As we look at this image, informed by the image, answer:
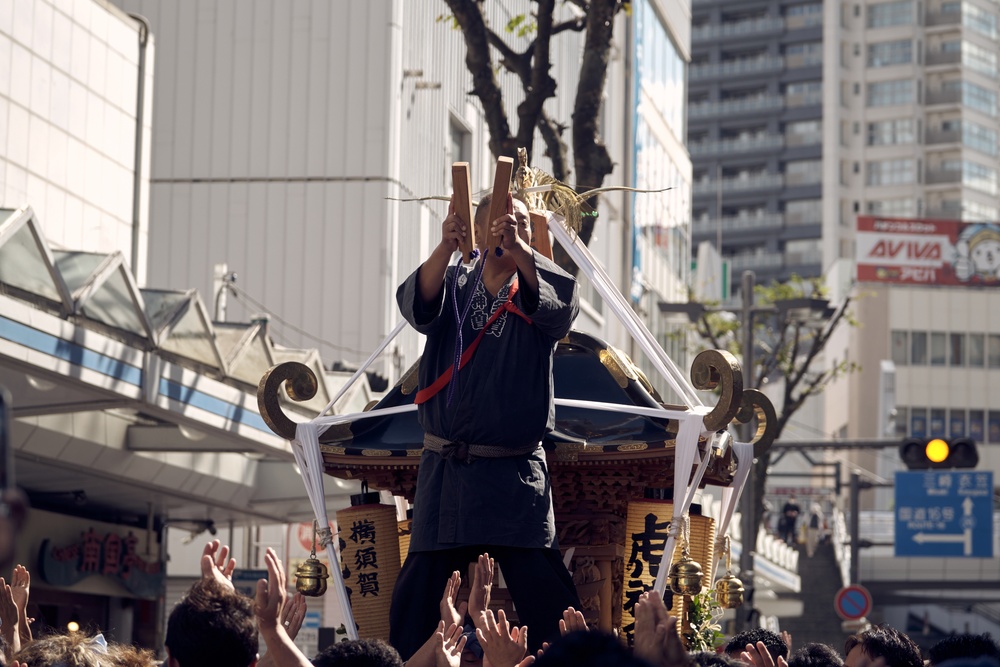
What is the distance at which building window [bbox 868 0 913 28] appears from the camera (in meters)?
86.6

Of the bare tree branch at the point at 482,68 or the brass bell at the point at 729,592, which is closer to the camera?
the brass bell at the point at 729,592

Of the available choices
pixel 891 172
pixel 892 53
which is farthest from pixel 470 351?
pixel 892 53

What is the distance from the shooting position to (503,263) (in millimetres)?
6191

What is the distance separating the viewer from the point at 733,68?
97125 mm

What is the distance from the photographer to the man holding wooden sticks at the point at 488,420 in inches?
232

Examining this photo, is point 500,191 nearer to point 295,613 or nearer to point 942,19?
point 295,613

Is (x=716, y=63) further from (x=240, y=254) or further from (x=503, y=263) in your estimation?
(x=503, y=263)

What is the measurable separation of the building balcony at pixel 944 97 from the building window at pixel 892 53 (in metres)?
2.24

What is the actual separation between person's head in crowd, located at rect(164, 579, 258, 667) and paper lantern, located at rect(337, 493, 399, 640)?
9.87 feet

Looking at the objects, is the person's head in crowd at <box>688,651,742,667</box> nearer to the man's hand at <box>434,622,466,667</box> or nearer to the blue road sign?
the man's hand at <box>434,622,466,667</box>

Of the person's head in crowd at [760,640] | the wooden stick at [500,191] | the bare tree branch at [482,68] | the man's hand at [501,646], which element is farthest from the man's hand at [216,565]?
the bare tree branch at [482,68]

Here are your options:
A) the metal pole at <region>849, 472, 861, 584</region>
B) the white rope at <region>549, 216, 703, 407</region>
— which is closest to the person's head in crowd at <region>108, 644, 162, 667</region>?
the white rope at <region>549, 216, 703, 407</region>

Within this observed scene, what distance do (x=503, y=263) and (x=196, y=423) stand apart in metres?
8.20

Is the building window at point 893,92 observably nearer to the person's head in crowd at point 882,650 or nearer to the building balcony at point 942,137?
the building balcony at point 942,137
